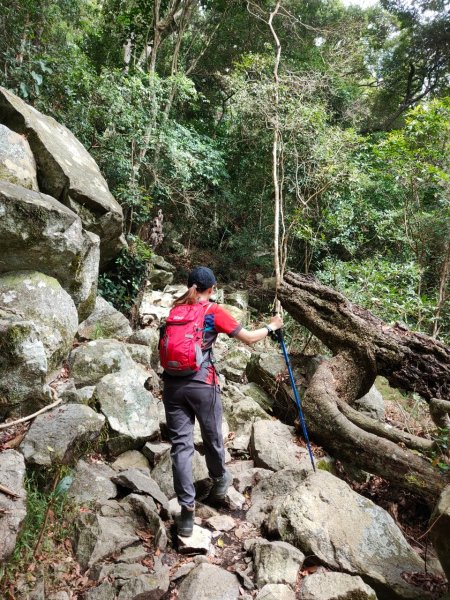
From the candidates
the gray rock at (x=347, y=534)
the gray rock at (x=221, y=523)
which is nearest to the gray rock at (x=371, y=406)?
the gray rock at (x=347, y=534)

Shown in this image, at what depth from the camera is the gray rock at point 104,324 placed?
6387mm

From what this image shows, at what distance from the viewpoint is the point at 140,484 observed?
378cm

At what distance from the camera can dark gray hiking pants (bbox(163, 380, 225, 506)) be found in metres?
3.47

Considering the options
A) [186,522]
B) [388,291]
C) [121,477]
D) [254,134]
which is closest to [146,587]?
[186,522]

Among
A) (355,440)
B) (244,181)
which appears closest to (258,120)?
(244,181)

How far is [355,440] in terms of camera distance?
16.3 feet

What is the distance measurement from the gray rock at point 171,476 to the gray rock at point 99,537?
2.26ft

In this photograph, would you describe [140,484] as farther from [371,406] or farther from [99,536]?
[371,406]

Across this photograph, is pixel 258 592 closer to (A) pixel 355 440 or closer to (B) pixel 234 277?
(A) pixel 355 440

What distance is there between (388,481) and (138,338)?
14.0 ft

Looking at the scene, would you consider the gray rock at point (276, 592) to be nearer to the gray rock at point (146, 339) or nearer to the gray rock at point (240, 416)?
the gray rock at point (240, 416)

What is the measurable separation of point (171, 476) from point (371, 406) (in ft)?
13.0

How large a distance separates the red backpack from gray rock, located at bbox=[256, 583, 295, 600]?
173 centimetres

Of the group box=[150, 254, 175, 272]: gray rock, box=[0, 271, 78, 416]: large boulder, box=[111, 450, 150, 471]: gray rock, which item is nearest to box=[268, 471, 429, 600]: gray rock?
box=[111, 450, 150, 471]: gray rock
